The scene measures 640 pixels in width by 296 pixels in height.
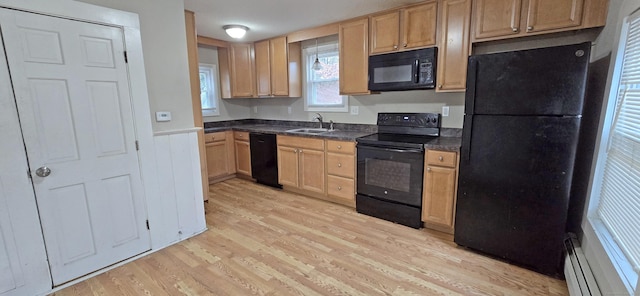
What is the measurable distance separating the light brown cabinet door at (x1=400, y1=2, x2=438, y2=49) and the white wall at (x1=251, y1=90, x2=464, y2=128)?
1.85ft

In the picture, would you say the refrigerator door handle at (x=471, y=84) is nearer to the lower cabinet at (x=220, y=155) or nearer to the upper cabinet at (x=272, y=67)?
the upper cabinet at (x=272, y=67)

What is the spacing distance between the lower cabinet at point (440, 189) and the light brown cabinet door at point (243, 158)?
2.70m

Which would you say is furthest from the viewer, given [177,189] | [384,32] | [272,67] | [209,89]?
[209,89]

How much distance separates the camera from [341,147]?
3.27m

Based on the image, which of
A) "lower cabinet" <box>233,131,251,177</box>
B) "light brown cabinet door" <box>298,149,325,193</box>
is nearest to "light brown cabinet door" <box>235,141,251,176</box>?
"lower cabinet" <box>233,131,251,177</box>

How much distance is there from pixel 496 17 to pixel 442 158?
1267 mm

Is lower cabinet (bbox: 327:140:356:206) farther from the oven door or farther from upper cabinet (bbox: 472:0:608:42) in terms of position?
upper cabinet (bbox: 472:0:608:42)

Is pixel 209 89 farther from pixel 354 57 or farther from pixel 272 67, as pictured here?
pixel 354 57

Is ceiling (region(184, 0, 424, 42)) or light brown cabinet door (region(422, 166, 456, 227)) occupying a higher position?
ceiling (region(184, 0, 424, 42))

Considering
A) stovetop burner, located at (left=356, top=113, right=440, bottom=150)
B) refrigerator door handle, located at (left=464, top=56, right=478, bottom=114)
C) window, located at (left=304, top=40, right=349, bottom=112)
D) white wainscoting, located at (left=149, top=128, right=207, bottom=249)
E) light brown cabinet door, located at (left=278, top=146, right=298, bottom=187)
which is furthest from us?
window, located at (left=304, top=40, right=349, bottom=112)

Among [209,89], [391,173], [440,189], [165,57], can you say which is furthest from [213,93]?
[440,189]

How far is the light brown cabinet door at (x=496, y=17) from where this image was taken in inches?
89.2

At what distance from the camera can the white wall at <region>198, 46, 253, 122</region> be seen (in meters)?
4.47

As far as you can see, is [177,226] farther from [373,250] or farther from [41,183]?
[373,250]
